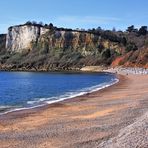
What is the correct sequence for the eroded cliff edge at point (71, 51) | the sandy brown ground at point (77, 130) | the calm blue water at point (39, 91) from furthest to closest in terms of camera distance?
the eroded cliff edge at point (71, 51) < the calm blue water at point (39, 91) < the sandy brown ground at point (77, 130)

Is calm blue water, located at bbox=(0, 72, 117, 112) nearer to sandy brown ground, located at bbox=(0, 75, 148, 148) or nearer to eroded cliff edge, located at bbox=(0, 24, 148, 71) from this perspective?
sandy brown ground, located at bbox=(0, 75, 148, 148)

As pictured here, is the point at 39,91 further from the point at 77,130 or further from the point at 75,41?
the point at 75,41

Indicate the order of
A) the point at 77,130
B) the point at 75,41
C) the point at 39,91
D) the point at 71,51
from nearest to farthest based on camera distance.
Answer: the point at 77,130 < the point at 39,91 < the point at 71,51 < the point at 75,41

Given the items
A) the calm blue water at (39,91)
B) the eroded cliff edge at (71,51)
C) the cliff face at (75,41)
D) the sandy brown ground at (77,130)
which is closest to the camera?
the sandy brown ground at (77,130)

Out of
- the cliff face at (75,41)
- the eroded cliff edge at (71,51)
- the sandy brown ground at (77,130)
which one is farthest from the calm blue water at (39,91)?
the cliff face at (75,41)

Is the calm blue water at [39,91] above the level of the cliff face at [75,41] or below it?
below

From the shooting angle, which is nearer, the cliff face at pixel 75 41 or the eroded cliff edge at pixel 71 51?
the eroded cliff edge at pixel 71 51

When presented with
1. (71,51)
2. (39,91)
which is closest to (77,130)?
(39,91)

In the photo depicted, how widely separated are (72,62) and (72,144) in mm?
160701

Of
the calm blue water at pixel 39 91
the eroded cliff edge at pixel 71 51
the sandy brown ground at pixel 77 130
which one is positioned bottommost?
the calm blue water at pixel 39 91

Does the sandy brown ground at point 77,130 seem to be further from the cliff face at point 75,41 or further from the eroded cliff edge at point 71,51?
the cliff face at point 75,41

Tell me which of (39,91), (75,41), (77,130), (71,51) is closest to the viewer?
(77,130)

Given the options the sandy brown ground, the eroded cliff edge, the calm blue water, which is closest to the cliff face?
the eroded cliff edge

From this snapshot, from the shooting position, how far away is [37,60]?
609 ft
